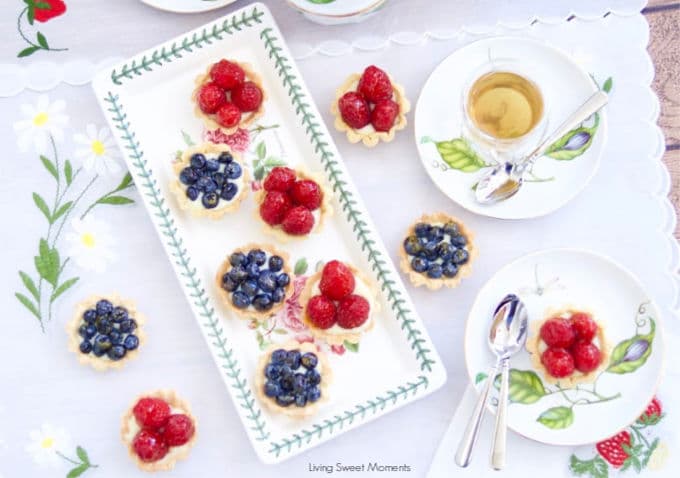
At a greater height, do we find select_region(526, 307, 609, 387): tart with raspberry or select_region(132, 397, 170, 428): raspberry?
select_region(132, 397, 170, 428): raspberry

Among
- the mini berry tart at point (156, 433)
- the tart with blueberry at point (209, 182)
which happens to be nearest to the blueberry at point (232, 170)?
the tart with blueberry at point (209, 182)

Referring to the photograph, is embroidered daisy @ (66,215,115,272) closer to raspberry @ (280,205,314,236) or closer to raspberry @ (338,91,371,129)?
raspberry @ (280,205,314,236)

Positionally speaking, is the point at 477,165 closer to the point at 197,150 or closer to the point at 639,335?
the point at 639,335

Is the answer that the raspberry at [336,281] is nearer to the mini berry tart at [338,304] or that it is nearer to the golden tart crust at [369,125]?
the mini berry tart at [338,304]

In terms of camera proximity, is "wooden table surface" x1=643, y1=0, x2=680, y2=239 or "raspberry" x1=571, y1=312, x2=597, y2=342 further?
"wooden table surface" x1=643, y1=0, x2=680, y2=239

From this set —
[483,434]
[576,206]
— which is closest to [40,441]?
[483,434]

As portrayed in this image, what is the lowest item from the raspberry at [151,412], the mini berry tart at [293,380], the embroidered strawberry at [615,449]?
the embroidered strawberry at [615,449]

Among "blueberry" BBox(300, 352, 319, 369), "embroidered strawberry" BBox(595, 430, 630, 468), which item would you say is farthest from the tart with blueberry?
"embroidered strawberry" BBox(595, 430, 630, 468)
